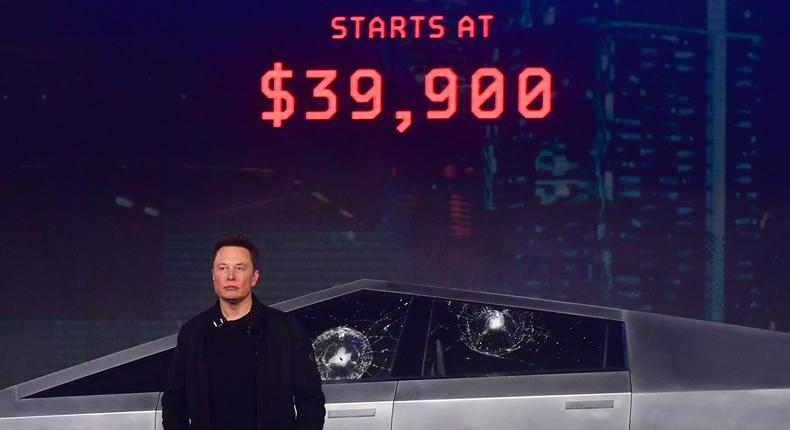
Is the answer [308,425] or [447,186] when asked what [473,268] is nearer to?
[447,186]

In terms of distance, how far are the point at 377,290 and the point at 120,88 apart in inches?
148

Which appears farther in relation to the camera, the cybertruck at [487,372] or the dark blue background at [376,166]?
the dark blue background at [376,166]

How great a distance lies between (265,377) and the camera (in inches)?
97.3

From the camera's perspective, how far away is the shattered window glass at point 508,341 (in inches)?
140

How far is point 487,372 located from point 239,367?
1274mm

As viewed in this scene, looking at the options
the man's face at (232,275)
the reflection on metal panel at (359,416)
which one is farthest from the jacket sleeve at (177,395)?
the reflection on metal panel at (359,416)

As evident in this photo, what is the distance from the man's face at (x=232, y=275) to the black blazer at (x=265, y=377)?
0.21 feet

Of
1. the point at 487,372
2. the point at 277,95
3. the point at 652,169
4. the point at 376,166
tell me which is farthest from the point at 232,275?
the point at 652,169

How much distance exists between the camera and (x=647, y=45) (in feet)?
21.7

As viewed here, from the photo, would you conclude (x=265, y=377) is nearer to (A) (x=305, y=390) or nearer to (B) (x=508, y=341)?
(A) (x=305, y=390)

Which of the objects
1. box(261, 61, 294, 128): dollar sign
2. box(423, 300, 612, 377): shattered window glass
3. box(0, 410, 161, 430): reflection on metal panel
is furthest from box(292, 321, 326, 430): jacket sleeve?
box(261, 61, 294, 128): dollar sign

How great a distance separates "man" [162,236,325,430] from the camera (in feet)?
8.12

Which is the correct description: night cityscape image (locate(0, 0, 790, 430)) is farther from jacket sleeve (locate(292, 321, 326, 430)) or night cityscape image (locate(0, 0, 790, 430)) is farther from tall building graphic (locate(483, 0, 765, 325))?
jacket sleeve (locate(292, 321, 326, 430))

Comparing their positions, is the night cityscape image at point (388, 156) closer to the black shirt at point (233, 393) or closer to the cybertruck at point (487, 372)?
the cybertruck at point (487, 372)
